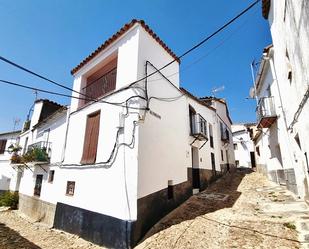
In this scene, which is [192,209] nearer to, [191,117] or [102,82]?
[191,117]

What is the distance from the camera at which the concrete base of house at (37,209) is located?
909cm

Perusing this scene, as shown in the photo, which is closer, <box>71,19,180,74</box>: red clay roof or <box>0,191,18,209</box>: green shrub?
<box>71,19,180,74</box>: red clay roof

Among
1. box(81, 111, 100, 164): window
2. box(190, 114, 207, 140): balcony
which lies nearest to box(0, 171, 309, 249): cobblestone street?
box(81, 111, 100, 164): window

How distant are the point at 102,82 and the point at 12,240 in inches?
297

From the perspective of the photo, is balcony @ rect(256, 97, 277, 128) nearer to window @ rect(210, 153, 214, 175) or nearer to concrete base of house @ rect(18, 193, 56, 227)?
window @ rect(210, 153, 214, 175)

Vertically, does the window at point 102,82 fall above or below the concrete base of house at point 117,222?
above

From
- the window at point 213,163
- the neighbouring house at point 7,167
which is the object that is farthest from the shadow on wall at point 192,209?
the neighbouring house at point 7,167

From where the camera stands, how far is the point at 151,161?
6469 mm

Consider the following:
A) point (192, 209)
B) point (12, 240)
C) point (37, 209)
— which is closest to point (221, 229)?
point (192, 209)

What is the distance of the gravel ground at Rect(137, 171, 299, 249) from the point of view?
15.2 ft

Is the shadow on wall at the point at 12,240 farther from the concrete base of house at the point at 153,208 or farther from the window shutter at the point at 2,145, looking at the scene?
the window shutter at the point at 2,145

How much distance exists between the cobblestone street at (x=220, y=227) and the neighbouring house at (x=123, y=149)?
0.49 metres

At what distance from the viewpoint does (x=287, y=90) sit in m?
7.45

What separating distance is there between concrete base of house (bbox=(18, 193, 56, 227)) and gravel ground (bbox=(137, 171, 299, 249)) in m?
5.99
